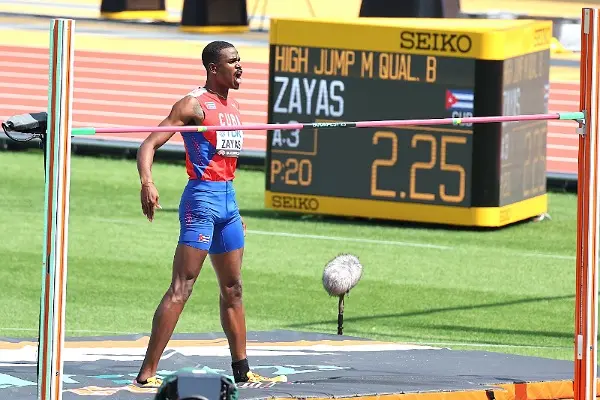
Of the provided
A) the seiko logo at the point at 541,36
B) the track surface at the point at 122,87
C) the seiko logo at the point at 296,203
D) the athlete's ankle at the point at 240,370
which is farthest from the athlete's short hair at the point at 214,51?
the track surface at the point at 122,87

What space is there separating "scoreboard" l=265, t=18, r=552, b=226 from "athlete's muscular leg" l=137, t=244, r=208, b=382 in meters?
9.51

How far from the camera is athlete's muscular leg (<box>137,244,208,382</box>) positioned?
9766mm

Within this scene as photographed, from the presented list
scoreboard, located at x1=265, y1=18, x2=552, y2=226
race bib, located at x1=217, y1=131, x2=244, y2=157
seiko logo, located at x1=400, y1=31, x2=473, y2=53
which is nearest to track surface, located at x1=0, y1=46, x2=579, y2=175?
scoreboard, located at x1=265, y1=18, x2=552, y2=226

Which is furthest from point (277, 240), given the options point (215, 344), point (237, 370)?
point (237, 370)

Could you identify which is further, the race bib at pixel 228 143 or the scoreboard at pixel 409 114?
the scoreboard at pixel 409 114

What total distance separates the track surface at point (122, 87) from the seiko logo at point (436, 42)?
6.44 metres

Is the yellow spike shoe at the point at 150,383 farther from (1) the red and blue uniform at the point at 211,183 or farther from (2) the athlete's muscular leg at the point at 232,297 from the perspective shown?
(1) the red and blue uniform at the point at 211,183

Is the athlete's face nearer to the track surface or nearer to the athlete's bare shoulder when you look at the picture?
the athlete's bare shoulder

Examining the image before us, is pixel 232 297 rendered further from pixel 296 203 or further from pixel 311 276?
pixel 296 203

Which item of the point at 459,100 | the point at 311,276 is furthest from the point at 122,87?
the point at 311,276

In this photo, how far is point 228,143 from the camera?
32.4ft

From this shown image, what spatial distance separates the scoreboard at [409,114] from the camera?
19.1 m

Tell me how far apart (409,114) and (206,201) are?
9.64 metres

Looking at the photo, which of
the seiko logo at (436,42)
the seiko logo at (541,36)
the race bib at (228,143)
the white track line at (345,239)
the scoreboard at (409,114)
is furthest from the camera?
the seiko logo at (541,36)
